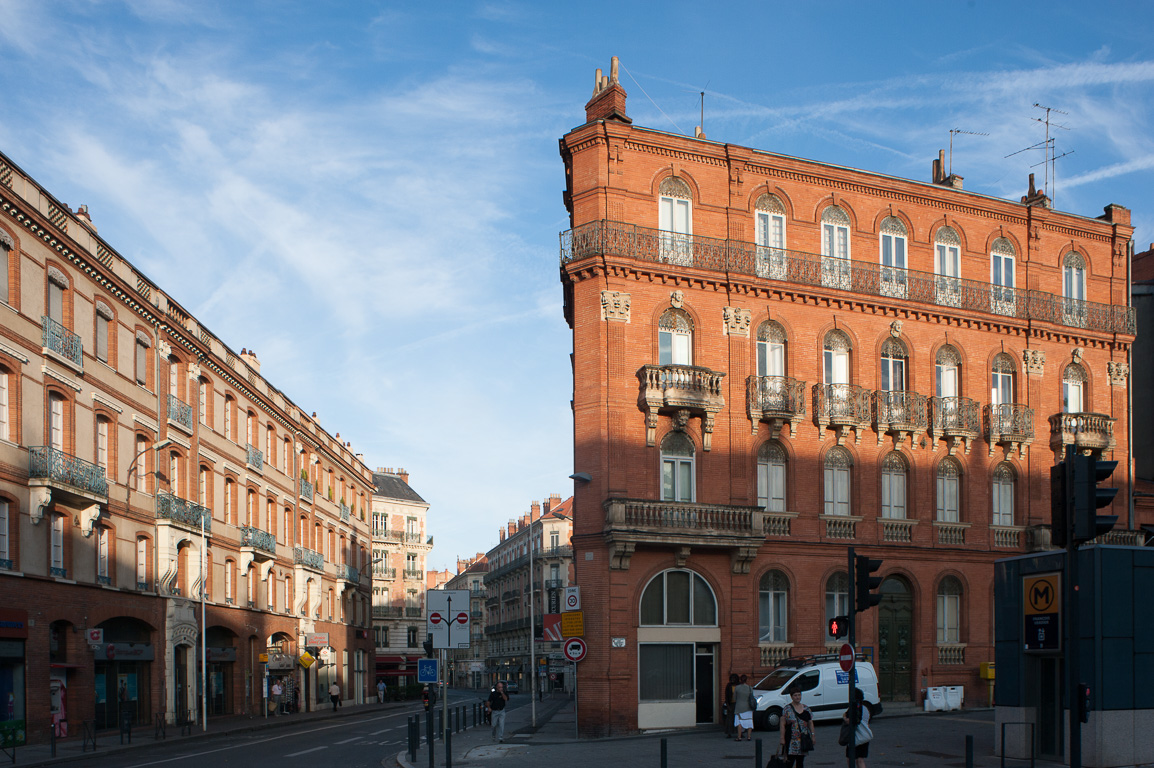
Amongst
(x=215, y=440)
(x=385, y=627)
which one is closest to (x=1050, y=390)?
(x=215, y=440)

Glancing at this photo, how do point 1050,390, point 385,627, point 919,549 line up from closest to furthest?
point 919,549, point 1050,390, point 385,627

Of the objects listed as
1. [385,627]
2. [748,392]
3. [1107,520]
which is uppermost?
[748,392]

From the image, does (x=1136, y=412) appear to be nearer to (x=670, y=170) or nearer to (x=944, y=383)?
(x=944, y=383)

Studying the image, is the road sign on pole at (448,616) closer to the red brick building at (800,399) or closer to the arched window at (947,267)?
the red brick building at (800,399)

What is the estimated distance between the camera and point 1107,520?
506 inches

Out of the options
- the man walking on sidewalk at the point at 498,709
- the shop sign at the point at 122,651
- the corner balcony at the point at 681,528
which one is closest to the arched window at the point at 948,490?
the corner balcony at the point at 681,528

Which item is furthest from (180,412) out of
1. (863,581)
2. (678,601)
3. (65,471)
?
(863,581)

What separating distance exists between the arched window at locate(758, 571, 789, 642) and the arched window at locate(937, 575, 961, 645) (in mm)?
5845

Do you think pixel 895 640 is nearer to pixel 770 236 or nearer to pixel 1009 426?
pixel 1009 426

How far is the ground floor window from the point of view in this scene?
3244 cm

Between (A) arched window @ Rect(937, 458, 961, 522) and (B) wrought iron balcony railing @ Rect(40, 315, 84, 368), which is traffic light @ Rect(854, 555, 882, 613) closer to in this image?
(A) arched window @ Rect(937, 458, 961, 522)

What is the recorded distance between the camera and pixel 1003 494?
39094 millimetres

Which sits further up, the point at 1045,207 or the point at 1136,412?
the point at 1045,207

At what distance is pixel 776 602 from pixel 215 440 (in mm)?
22830
